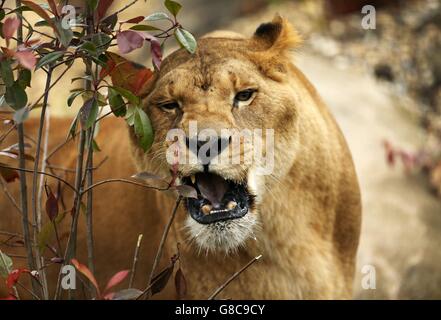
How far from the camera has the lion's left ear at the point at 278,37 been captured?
162 inches

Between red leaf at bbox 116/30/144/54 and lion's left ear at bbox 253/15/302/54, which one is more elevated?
lion's left ear at bbox 253/15/302/54

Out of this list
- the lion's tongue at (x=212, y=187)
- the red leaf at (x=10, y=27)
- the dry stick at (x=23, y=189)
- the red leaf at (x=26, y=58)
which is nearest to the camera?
the red leaf at (x=26, y=58)

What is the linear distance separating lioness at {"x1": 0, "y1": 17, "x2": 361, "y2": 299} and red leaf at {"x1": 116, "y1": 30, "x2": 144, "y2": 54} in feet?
2.17

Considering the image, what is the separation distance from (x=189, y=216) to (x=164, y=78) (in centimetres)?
60

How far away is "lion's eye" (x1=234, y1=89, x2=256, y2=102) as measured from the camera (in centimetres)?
378

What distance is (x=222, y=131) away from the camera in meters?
3.52

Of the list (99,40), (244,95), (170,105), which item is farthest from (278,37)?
(99,40)

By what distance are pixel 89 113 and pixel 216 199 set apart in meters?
0.76

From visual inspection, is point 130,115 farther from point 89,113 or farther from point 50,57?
point 50,57

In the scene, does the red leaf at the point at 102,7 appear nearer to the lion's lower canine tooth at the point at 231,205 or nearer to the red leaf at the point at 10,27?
the red leaf at the point at 10,27

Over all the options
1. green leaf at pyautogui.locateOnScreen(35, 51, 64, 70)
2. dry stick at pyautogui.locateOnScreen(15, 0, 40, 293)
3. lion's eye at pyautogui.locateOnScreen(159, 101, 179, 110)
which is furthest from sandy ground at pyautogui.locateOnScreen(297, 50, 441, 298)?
green leaf at pyautogui.locateOnScreen(35, 51, 64, 70)

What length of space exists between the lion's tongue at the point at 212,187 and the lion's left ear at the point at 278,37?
2.54 feet

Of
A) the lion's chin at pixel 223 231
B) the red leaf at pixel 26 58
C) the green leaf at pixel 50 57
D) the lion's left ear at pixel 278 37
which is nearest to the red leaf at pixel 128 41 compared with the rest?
the green leaf at pixel 50 57

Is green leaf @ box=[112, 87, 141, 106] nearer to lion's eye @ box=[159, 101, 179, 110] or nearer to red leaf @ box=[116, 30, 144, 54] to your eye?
red leaf @ box=[116, 30, 144, 54]
